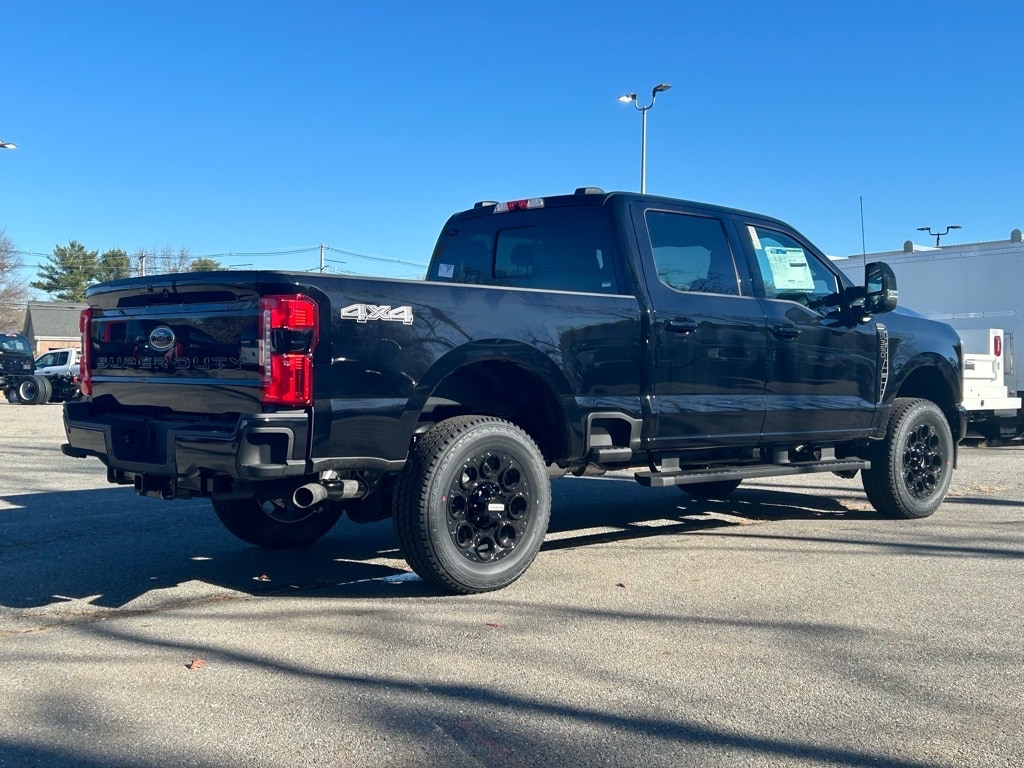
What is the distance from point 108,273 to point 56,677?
285 ft

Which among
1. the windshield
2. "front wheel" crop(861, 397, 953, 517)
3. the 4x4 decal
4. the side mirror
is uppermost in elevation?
the windshield

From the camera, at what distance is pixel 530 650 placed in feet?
14.0

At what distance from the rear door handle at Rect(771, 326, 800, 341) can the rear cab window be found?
1240 millimetres

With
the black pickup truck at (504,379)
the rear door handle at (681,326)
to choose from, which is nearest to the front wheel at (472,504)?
the black pickup truck at (504,379)

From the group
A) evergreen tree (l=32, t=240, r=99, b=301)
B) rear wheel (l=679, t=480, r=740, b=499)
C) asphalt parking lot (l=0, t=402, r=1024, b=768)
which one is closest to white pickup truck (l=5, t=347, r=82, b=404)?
rear wheel (l=679, t=480, r=740, b=499)

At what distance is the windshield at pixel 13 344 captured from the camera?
30.7 meters

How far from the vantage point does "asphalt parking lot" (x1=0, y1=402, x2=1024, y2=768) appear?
3.30m

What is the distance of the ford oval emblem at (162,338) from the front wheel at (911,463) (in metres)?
4.91

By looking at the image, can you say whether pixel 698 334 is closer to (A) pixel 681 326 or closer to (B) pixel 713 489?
(A) pixel 681 326

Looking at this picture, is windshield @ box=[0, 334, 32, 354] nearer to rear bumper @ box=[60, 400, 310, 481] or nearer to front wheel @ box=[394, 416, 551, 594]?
rear bumper @ box=[60, 400, 310, 481]

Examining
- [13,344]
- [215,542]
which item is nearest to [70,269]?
[13,344]

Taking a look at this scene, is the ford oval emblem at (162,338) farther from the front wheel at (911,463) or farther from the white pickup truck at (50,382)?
the white pickup truck at (50,382)

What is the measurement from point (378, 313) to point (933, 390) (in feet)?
17.2

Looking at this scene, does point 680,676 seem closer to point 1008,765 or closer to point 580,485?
point 1008,765
